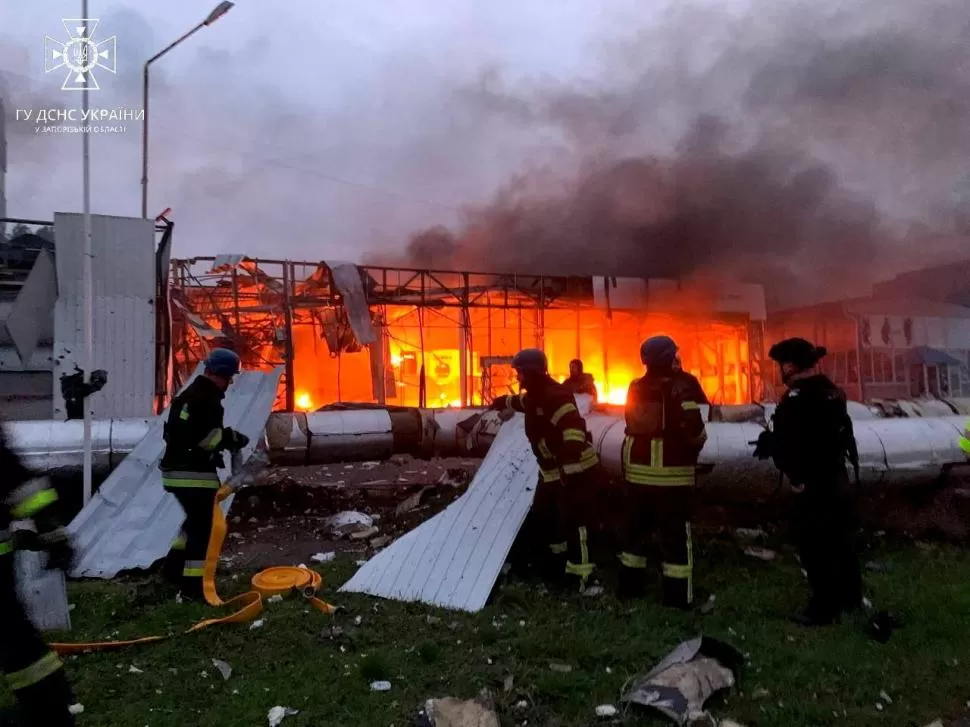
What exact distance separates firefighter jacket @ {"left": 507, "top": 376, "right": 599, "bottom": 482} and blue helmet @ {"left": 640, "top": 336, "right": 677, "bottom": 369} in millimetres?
589

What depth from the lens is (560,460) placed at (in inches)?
180

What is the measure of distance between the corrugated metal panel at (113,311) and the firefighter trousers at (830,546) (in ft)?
27.2

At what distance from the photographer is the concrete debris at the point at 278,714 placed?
2.86m

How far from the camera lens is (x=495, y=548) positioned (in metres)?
4.61

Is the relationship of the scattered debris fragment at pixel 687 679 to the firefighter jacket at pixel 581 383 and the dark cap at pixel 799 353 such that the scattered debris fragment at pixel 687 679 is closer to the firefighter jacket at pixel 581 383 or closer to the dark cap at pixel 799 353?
the dark cap at pixel 799 353

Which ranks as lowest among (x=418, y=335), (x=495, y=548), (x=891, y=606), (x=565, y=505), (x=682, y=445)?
(x=891, y=606)

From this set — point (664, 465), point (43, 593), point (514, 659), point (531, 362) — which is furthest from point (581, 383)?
point (43, 593)

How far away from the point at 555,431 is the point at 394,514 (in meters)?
2.69

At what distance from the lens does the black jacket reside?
14.5 feet

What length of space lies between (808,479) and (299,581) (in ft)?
10.7

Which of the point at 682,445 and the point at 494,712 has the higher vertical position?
the point at 682,445

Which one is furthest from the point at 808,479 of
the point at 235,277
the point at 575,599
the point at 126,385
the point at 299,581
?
the point at 235,277

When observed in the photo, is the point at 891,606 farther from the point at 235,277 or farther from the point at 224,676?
the point at 235,277

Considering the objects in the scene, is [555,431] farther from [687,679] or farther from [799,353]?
[687,679]
